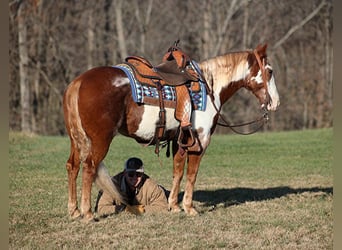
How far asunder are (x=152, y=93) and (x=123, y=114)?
1.38 ft

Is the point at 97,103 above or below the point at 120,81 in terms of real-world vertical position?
below

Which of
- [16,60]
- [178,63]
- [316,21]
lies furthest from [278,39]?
[178,63]

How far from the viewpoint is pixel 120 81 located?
5969 mm

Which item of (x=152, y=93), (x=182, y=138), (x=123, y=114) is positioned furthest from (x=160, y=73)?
(x=182, y=138)

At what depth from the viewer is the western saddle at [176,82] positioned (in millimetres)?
6242

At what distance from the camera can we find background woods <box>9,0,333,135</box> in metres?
26.8

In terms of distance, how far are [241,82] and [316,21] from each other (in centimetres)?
2349

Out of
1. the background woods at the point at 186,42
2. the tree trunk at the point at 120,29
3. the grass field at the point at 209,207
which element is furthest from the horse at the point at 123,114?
the tree trunk at the point at 120,29

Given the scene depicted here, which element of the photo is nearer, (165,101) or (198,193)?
(165,101)

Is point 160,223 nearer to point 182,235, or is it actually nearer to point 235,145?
point 182,235

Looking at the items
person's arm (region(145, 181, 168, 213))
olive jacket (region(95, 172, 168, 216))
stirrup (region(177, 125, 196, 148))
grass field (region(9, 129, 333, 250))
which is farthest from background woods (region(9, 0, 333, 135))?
stirrup (region(177, 125, 196, 148))

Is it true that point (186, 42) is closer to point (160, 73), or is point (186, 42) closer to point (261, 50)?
point (261, 50)

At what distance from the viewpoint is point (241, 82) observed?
7.21 meters

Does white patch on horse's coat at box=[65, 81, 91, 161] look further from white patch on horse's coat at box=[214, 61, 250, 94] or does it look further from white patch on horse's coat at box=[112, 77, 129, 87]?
white patch on horse's coat at box=[214, 61, 250, 94]
